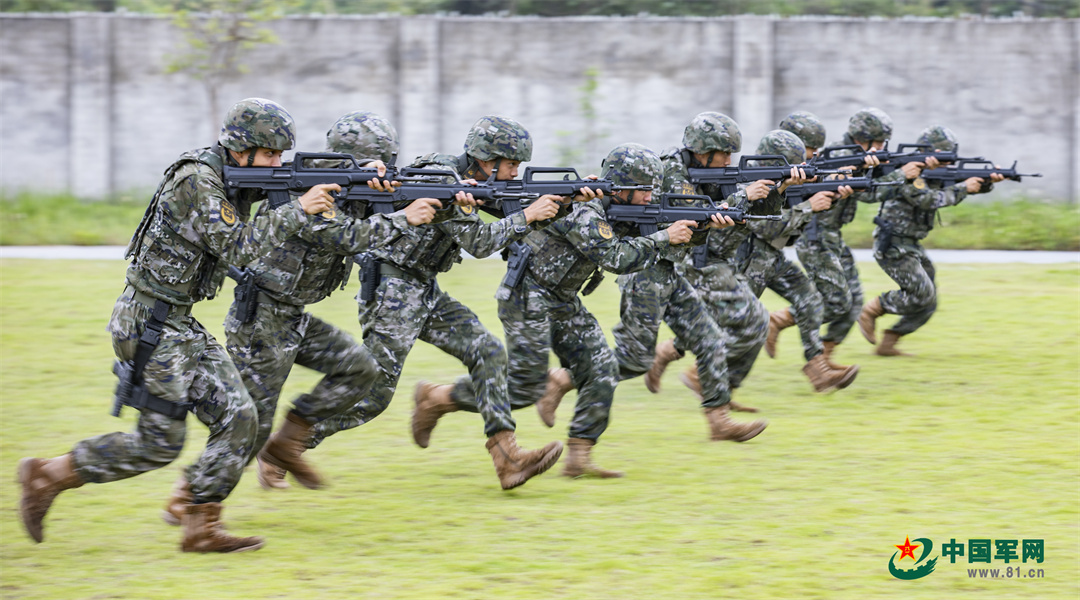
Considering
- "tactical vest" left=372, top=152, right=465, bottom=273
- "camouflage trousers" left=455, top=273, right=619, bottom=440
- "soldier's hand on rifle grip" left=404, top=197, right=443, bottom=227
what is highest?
"soldier's hand on rifle grip" left=404, top=197, right=443, bottom=227

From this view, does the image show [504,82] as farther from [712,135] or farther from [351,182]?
[351,182]

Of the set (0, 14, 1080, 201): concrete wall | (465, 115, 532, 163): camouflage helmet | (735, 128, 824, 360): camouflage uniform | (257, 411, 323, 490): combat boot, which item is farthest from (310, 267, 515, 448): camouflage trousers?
(0, 14, 1080, 201): concrete wall

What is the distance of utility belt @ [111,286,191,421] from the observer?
557cm

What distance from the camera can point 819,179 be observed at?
981 centimetres

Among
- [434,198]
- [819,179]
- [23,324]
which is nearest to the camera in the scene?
[434,198]

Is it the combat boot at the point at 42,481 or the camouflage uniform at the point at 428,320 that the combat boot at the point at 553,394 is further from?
the combat boot at the point at 42,481

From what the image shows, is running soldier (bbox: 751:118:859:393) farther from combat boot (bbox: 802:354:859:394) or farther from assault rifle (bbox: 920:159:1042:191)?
assault rifle (bbox: 920:159:1042:191)

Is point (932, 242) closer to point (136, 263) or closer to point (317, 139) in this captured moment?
point (317, 139)

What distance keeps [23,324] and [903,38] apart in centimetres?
1433

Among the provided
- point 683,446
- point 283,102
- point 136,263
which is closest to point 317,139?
point 283,102

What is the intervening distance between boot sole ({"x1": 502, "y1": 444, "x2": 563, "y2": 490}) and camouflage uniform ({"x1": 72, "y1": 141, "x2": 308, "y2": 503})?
162 centimetres

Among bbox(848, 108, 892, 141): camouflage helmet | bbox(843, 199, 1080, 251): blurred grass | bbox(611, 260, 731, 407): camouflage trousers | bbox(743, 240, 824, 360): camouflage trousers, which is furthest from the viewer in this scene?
bbox(843, 199, 1080, 251): blurred grass

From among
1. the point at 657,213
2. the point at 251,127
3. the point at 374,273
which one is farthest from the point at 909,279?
the point at 251,127

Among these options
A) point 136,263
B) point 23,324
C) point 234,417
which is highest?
point 136,263
